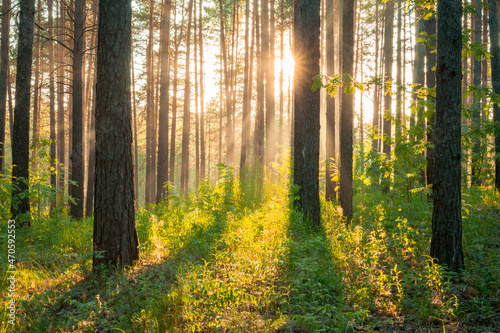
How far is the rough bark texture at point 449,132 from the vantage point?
4.29 meters

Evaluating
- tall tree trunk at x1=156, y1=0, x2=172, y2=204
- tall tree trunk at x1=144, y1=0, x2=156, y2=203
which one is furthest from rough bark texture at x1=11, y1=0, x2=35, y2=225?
tall tree trunk at x1=144, y1=0, x2=156, y2=203

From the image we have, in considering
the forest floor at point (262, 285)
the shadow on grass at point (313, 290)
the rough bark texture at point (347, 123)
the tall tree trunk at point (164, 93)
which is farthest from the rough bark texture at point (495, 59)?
the tall tree trunk at point (164, 93)

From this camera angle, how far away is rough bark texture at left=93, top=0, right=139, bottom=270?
4.66 meters

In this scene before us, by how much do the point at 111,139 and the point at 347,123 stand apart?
5622mm

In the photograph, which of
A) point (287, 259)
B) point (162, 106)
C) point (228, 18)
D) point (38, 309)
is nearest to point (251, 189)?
point (162, 106)

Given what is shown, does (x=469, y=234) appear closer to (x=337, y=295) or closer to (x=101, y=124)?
(x=337, y=295)

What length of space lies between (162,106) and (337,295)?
33.0 feet

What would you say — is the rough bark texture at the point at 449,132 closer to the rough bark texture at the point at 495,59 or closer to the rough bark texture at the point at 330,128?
the rough bark texture at the point at 330,128

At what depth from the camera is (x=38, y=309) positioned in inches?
143

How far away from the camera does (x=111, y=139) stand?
15.3 ft

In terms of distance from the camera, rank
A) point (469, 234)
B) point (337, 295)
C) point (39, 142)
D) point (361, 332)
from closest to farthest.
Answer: point (361, 332)
point (337, 295)
point (469, 234)
point (39, 142)

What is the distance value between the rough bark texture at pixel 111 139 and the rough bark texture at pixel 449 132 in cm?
482

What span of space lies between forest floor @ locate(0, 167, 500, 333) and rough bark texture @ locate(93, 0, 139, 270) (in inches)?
14.0

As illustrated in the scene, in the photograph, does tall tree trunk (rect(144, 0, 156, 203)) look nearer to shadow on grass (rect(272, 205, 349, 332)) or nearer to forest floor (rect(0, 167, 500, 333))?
forest floor (rect(0, 167, 500, 333))
